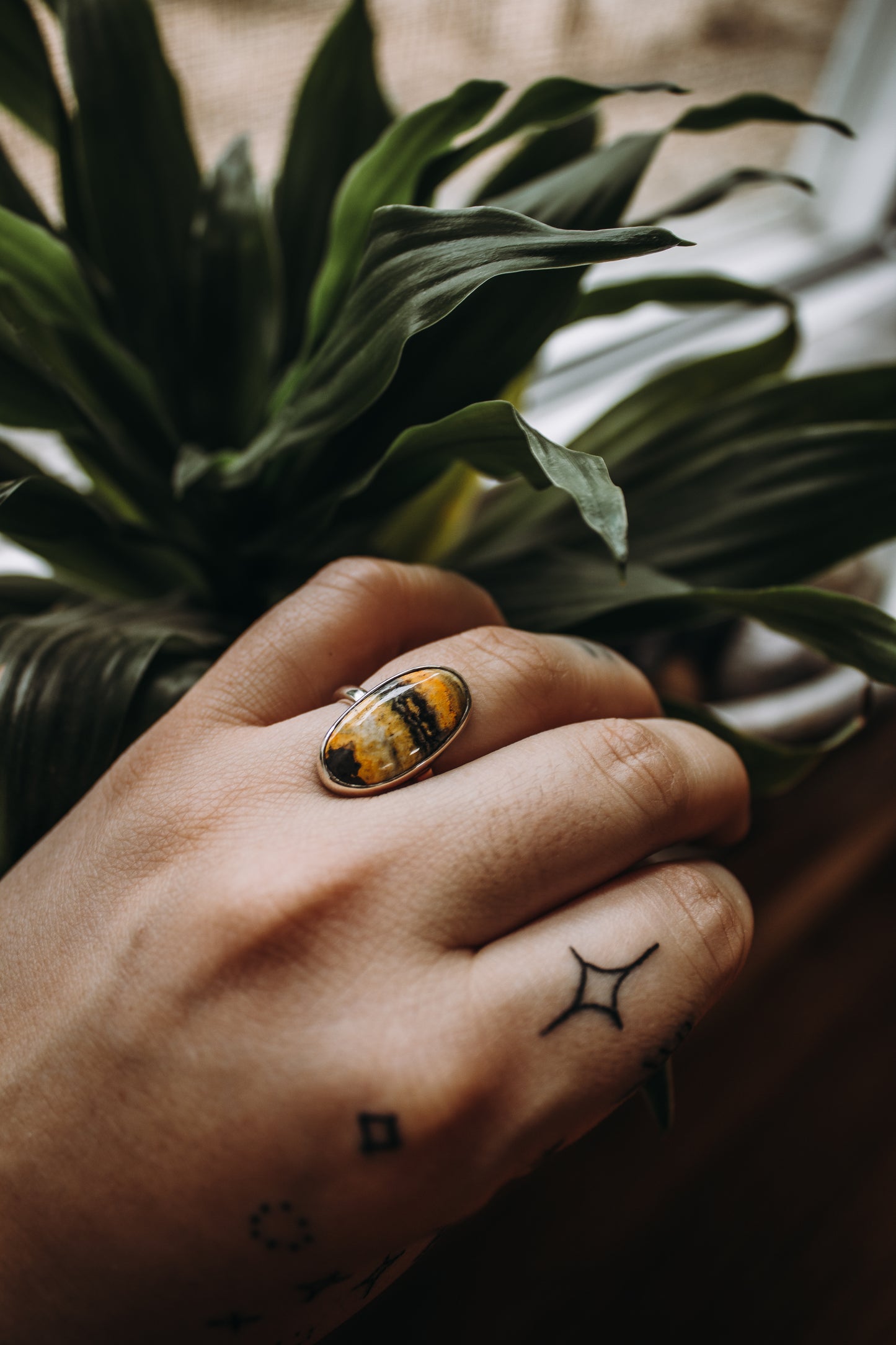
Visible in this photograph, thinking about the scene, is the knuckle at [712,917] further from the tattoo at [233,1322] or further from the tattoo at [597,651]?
the tattoo at [233,1322]

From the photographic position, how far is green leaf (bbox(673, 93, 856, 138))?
0.52 meters

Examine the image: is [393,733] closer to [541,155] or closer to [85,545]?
[85,545]

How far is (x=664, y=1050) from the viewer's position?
0.37m

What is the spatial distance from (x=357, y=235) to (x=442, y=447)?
180mm

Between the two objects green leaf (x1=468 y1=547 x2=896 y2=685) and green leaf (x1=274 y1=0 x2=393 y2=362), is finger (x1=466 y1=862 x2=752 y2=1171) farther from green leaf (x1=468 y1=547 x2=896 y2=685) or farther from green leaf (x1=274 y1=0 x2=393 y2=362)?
green leaf (x1=274 y1=0 x2=393 y2=362)

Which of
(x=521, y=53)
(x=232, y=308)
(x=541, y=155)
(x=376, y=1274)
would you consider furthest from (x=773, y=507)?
(x=521, y=53)

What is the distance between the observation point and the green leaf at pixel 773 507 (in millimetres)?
553

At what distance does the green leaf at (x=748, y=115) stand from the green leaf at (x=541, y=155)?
0.07m

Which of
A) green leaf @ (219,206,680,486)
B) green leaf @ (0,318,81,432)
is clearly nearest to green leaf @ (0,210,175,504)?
green leaf @ (0,318,81,432)

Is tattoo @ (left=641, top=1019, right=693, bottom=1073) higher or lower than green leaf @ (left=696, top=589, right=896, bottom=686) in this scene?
lower

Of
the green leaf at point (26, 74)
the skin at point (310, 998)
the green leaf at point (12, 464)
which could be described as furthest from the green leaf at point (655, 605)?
the green leaf at point (26, 74)

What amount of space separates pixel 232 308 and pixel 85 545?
0.21m

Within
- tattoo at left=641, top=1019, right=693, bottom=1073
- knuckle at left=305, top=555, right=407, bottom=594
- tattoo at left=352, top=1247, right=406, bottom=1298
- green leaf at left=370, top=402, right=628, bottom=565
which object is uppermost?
green leaf at left=370, top=402, right=628, bottom=565

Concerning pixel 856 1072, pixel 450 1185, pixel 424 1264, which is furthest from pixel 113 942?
pixel 856 1072
